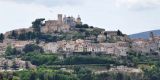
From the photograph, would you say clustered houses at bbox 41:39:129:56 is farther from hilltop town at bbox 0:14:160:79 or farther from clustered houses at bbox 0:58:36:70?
clustered houses at bbox 0:58:36:70

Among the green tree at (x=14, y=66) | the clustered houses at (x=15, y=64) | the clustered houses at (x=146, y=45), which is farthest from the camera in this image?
the clustered houses at (x=146, y=45)

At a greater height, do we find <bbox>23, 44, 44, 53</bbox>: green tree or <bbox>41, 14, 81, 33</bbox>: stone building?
<bbox>41, 14, 81, 33</bbox>: stone building

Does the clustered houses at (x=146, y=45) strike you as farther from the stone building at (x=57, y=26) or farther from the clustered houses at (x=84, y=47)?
the stone building at (x=57, y=26)

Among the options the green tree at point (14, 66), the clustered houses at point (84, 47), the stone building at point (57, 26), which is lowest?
the green tree at point (14, 66)

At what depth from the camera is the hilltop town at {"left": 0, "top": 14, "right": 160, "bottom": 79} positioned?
119 meters

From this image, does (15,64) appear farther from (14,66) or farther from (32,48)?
(32,48)

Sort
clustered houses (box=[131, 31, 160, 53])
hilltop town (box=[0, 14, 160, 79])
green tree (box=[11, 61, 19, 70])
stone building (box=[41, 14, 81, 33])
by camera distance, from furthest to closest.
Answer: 1. stone building (box=[41, 14, 81, 33])
2. clustered houses (box=[131, 31, 160, 53])
3. hilltop town (box=[0, 14, 160, 79])
4. green tree (box=[11, 61, 19, 70])

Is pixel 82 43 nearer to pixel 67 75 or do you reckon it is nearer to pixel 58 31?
pixel 58 31

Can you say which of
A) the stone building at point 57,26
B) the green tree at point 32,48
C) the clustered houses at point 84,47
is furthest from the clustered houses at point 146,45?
the green tree at point 32,48

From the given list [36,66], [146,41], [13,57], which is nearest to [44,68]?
[36,66]

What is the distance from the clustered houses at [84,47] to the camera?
12062cm

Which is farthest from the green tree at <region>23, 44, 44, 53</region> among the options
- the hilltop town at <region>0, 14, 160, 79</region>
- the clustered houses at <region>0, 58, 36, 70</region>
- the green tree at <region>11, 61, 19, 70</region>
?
the green tree at <region>11, 61, 19, 70</region>

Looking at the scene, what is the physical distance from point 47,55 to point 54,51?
22.7 feet

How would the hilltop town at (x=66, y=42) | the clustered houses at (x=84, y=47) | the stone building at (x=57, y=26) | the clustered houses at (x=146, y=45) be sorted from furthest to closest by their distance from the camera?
1. the stone building at (x=57, y=26)
2. the clustered houses at (x=146, y=45)
3. the clustered houses at (x=84, y=47)
4. the hilltop town at (x=66, y=42)
